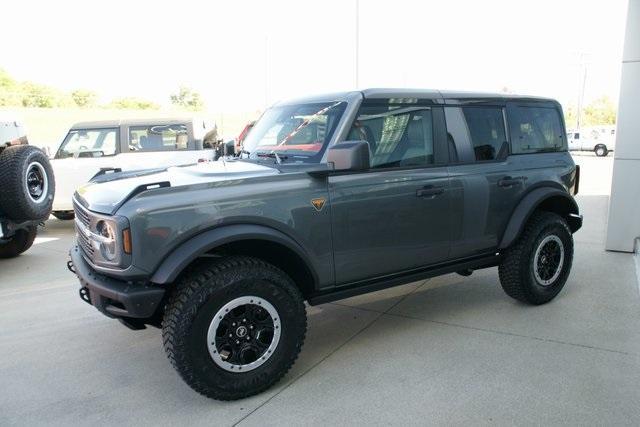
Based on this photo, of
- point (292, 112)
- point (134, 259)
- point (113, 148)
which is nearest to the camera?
point (134, 259)

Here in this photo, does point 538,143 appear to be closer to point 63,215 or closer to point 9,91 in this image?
point 63,215

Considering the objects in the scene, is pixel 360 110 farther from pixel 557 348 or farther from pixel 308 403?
pixel 557 348

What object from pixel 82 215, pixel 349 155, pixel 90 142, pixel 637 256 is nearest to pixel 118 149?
pixel 90 142

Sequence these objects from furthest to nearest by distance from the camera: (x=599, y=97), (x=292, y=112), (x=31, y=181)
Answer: (x=599, y=97) → (x=31, y=181) → (x=292, y=112)

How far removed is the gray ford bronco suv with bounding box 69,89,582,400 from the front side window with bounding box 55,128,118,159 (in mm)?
5967

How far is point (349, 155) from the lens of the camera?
3264 mm

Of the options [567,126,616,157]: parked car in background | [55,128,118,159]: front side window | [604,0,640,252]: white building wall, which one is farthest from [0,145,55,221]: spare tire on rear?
[567,126,616,157]: parked car in background

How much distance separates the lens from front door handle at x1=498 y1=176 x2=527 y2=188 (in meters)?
4.38

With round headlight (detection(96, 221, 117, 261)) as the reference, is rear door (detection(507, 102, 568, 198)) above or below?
above

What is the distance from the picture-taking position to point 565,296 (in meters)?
5.09

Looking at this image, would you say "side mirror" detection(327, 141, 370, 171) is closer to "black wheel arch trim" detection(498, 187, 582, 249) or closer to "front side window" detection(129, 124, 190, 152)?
"black wheel arch trim" detection(498, 187, 582, 249)

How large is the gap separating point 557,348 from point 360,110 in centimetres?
229

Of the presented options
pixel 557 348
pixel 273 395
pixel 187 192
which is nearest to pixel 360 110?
pixel 187 192

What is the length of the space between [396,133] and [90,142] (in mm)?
7409
